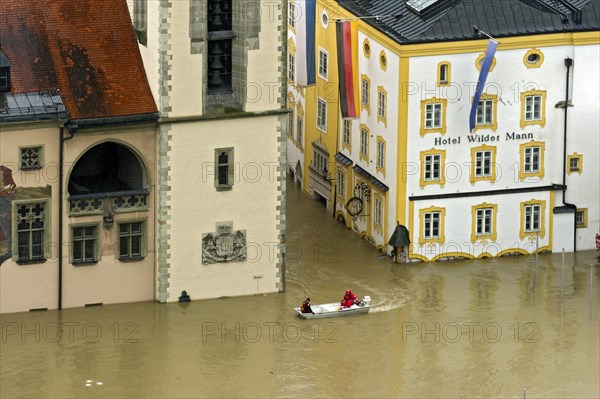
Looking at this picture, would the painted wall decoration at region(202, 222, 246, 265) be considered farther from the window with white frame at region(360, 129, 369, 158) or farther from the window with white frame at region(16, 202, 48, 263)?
the window with white frame at region(360, 129, 369, 158)

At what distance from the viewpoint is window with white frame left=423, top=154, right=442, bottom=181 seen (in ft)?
413

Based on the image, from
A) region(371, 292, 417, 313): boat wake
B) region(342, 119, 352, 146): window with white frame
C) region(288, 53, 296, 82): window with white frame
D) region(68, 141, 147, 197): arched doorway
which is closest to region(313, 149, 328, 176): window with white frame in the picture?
region(342, 119, 352, 146): window with white frame

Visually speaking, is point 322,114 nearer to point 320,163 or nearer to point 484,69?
point 320,163

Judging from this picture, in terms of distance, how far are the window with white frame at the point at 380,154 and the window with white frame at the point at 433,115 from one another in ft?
9.57

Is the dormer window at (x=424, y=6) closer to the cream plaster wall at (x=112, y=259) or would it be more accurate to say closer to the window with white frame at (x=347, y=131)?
the window with white frame at (x=347, y=131)

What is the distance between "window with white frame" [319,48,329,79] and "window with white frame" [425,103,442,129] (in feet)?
33.4

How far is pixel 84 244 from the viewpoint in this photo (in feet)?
387

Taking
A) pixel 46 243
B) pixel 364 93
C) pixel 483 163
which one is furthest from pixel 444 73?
pixel 46 243

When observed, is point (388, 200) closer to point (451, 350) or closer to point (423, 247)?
point (423, 247)

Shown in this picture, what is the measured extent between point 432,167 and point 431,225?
2.88 m

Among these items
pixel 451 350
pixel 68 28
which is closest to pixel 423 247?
pixel 451 350

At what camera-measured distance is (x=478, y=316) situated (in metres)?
119

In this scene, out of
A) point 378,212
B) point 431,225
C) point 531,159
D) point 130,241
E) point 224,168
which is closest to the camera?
point 224,168

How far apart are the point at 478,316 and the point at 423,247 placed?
8431 millimetres
